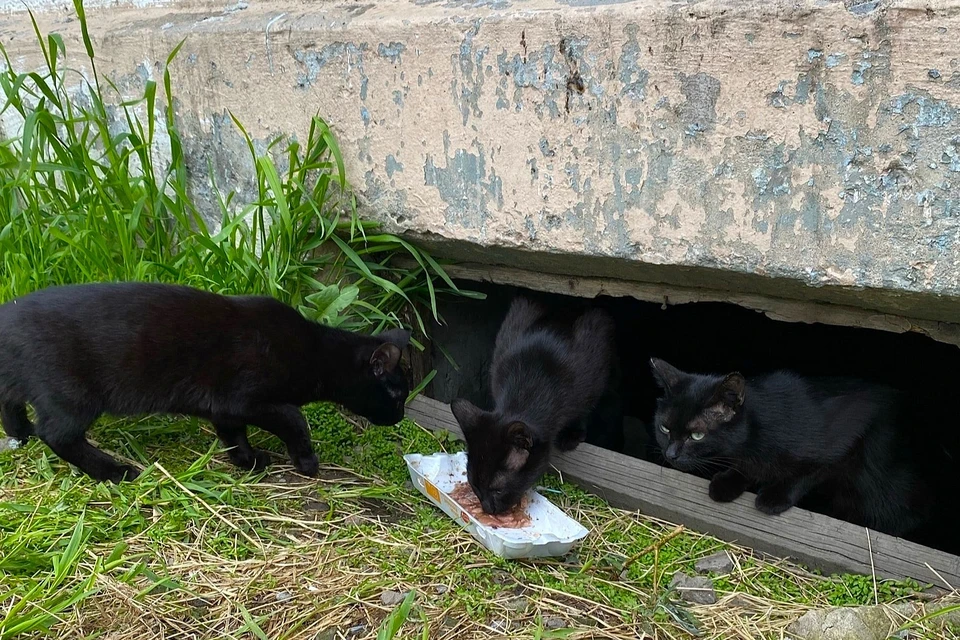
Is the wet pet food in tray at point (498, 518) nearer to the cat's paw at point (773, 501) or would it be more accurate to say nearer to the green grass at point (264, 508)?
the green grass at point (264, 508)

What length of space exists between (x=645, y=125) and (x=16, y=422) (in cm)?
241

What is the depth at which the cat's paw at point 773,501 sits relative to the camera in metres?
2.91

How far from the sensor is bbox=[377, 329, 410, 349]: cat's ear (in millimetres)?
3229

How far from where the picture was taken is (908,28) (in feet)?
6.51

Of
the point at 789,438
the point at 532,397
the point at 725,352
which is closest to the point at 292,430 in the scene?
the point at 532,397

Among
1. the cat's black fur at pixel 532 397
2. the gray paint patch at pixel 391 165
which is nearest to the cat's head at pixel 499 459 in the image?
the cat's black fur at pixel 532 397

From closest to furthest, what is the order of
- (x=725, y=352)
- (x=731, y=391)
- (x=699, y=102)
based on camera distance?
(x=699, y=102) → (x=731, y=391) → (x=725, y=352)

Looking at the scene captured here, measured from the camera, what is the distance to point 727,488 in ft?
9.72

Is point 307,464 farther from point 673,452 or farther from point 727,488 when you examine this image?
point 727,488

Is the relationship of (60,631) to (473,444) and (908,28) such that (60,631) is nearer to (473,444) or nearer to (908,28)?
(473,444)

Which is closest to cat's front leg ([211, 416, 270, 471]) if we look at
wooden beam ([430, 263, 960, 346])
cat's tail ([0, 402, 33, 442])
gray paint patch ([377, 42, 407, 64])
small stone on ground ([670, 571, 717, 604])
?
cat's tail ([0, 402, 33, 442])

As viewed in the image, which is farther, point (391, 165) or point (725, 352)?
point (725, 352)

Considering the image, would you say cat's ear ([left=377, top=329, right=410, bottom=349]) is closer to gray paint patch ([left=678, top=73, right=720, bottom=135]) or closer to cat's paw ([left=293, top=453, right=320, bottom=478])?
cat's paw ([left=293, top=453, right=320, bottom=478])

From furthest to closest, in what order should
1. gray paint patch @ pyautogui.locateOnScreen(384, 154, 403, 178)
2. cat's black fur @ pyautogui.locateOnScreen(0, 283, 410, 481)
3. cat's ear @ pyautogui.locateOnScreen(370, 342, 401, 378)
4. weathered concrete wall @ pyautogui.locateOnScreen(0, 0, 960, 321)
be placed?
cat's ear @ pyautogui.locateOnScreen(370, 342, 401, 378), gray paint patch @ pyautogui.locateOnScreen(384, 154, 403, 178), cat's black fur @ pyautogui.locateOnScreen(0, 283, 410, 481), weathered concrete wall @ pyautogui.locateOnScreen(0, 0, 960, 321)
